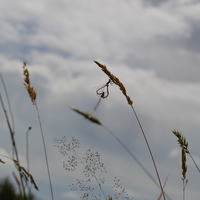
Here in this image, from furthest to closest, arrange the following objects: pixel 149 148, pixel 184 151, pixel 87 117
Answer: pixel 184 151
pixel 149 148
pixel 87 117

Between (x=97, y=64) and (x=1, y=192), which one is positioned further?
(x=1, y=192)

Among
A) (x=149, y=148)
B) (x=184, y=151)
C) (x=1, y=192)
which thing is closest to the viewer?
(x=149, y=148)

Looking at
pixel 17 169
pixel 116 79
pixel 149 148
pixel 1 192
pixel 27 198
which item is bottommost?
pixel 27 198

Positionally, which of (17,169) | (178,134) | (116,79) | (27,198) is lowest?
(27,198)

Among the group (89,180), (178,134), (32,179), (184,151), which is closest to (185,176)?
(184,151)

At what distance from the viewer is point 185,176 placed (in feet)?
9.15

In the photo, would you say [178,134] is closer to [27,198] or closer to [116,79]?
[116,79]

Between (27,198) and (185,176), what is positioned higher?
(185,176)

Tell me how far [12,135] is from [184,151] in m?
1.23

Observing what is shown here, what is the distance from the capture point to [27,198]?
1879 millimetres

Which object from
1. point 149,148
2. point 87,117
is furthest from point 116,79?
point 87,117

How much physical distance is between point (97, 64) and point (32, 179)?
0.81 m

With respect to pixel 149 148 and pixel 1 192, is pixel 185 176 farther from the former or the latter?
pixel 1 192

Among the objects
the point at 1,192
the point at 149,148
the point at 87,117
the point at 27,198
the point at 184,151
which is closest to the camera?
the point at 87,117
